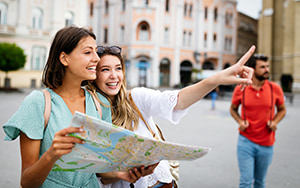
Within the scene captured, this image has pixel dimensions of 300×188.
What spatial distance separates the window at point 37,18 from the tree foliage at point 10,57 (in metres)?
7.77

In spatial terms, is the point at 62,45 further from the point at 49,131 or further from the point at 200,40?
the point at 200,40

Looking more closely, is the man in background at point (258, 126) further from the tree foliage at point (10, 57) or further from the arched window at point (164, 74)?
the arched window at point (164, 74)

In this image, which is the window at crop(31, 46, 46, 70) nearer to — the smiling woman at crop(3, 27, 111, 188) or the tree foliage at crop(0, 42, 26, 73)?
the tree foliage at crop(0, 42, 26, 73)

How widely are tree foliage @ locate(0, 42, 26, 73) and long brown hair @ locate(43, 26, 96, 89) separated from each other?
23334mm

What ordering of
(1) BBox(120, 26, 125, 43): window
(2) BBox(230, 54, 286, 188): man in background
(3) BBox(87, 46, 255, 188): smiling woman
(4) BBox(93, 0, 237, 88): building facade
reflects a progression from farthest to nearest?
(1) BBox(120, 26, 125, 43): window → (4) BBox(93, 0, 237, 88): building facade → (2) BBox(230, 54, 286, 188): man in background → (3) BBox(87, 46, 255, 188): smiling woman

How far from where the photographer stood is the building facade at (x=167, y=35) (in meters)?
33.1

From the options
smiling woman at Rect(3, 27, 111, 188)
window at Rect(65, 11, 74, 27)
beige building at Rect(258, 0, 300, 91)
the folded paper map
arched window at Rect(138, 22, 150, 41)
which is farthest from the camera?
arched window at Rect(138, 22, 150, 41)

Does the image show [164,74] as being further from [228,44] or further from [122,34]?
[228,44]

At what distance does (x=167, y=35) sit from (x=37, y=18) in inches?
611

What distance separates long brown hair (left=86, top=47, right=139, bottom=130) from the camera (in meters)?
1.91

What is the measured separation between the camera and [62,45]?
59.6 inches

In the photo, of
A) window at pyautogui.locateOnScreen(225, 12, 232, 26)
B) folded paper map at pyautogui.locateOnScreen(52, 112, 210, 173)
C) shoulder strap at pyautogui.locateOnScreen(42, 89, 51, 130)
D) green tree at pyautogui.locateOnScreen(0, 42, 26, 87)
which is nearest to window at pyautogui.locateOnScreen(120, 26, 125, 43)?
green tree at pyautogui.locateOnScreen(0, 42, 26, 87)

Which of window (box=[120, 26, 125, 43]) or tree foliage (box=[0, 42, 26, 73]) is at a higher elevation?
window (box=[120, 26, 125, 43])

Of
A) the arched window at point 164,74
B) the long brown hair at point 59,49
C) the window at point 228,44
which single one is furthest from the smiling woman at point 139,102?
the window at point 228,44
